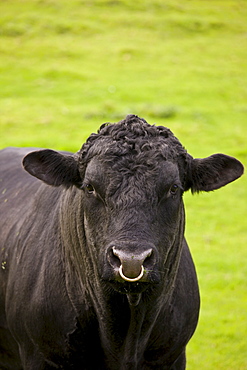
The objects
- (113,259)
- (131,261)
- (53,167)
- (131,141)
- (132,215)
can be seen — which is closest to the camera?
(131,261)

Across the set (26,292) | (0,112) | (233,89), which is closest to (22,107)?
(0,112)

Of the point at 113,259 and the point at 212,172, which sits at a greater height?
the point at 212,172

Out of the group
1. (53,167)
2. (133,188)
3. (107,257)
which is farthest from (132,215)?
(53,167)

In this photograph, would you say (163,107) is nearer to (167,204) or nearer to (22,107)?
(22,107)

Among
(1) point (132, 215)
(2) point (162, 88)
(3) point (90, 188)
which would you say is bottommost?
(1) point (132, 215)

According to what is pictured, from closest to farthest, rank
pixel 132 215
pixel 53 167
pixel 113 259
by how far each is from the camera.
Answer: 1. pixel 113 259
2. pixel 132 215
3. pixel 53 167

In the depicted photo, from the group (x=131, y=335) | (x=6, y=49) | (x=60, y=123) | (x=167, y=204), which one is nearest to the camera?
(x=167, y=204)

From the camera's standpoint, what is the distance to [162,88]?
31672 mm

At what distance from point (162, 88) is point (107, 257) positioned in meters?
28.7

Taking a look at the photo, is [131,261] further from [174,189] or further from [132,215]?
[174,189]

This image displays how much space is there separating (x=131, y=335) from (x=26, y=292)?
977 mm

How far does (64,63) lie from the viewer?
1480 inches

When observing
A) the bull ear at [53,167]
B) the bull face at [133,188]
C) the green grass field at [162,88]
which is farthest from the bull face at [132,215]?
the green grass field at [162,88]

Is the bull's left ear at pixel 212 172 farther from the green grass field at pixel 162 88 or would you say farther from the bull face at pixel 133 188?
the green grass field at pixel 162 88
